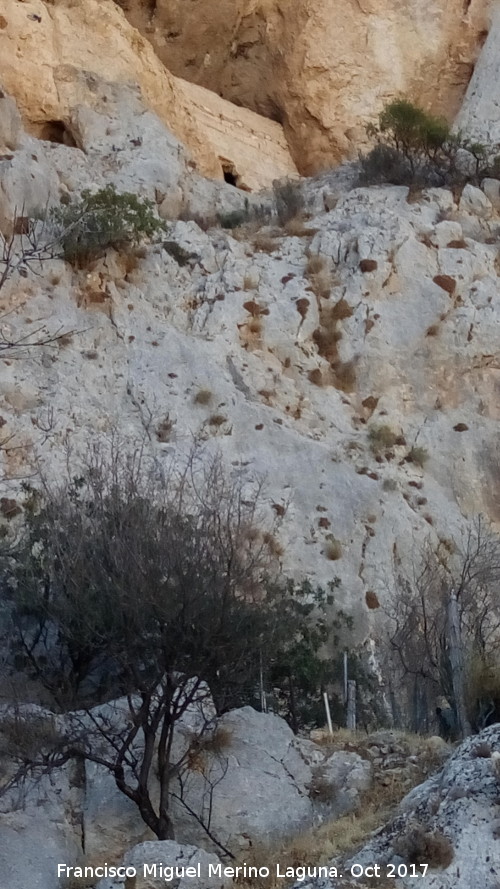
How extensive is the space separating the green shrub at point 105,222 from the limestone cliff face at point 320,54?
8.25 meters

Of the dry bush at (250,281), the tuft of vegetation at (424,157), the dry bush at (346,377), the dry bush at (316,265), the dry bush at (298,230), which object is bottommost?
the dry bush at (346,377)

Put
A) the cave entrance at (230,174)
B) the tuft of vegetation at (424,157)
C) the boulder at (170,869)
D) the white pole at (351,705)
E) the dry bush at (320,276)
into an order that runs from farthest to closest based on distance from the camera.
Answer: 1. the cave entrance at (230,174)
2. the tuft of vegetation at (424,157)
3. the dry bush at (320,276)
4. the white pole at (351,705)
5. the boulder at (170,869)

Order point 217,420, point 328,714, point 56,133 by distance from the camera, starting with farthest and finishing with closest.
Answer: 1. point 56,133
2. point 217,420
3. point 328,714

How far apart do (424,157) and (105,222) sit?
8399mm

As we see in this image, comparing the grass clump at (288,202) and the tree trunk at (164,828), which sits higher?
the grass clump at (288,202)

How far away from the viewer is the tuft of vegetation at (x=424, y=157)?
21844mm

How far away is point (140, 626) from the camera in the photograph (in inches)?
373

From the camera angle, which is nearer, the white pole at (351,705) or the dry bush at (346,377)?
the white pole at (351,705)

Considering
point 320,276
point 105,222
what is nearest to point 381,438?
point 320,276

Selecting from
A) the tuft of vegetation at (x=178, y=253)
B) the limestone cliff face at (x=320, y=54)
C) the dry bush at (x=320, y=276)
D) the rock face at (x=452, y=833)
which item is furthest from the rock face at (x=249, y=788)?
the limestone cliff face at (x=320, y=54)

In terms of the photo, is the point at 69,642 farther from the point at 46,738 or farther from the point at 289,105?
the point at 289,105

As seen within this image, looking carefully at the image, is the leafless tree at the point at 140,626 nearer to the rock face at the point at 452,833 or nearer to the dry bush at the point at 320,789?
the dry bush at the point at 320,789

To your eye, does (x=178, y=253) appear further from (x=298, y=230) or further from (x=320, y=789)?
(x=320, y=789)

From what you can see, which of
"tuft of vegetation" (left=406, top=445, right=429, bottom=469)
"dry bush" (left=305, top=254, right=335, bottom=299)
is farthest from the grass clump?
"tuft of vegetation" (left=406, top=445, right=429, bottom=469)
